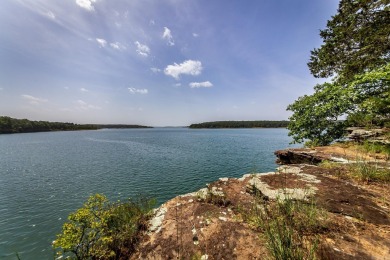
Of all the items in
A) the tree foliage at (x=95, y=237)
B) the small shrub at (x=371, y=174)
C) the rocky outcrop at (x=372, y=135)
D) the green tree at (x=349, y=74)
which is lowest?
the tree foliage at (x=95, y=237)

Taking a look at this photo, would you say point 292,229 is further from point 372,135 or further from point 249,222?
point 372,135

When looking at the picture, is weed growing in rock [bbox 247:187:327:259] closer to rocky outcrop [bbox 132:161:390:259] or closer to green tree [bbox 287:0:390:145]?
rocky outcrop [bbox 132:161:390:259]

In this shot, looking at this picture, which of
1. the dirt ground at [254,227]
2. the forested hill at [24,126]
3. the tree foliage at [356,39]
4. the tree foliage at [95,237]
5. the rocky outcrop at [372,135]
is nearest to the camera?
the dirt ground at [254,227]

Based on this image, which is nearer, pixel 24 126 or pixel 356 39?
pixel 356 39

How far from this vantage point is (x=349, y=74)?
1480cm

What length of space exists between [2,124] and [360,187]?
190998 mm

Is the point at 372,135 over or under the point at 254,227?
over

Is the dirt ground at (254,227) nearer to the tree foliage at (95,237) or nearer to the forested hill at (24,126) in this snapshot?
the tree foliage at (95,237)

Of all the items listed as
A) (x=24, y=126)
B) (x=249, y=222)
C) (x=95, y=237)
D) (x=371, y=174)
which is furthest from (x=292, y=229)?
(x=24, y=126)

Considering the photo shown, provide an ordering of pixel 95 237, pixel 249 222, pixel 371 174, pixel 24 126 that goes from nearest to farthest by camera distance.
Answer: pixel 249 222, pixel 95 237, pixel 371 174, pixel 24 126

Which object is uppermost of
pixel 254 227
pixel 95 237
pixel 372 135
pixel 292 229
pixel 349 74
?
pixel 349 74

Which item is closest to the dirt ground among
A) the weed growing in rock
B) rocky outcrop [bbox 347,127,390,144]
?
the weed growing in rock

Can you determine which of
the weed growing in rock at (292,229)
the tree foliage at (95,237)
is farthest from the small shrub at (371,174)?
the tree foliage at (95,237)

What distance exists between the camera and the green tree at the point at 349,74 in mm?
11477
